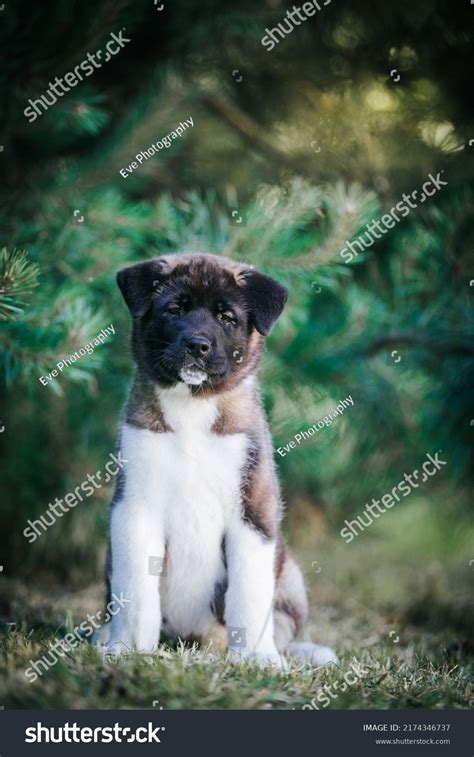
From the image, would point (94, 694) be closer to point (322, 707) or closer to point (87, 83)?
point (322, 707)

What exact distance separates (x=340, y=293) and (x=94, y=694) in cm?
310

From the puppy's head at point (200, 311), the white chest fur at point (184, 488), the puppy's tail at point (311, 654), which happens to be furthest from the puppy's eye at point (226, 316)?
the puppy's tail at point (311, 654)

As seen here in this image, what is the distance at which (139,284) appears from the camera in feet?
13.9

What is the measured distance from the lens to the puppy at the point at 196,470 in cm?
407

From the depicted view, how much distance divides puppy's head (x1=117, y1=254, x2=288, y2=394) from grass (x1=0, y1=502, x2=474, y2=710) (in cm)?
130

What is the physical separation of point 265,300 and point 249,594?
4.58 ft

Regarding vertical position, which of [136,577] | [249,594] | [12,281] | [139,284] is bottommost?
[249,594]

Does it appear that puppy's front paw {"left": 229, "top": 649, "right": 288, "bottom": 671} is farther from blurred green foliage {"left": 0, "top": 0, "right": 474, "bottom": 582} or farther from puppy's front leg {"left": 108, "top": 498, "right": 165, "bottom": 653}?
blurred green foliage {"left": 0, "top": 0, "right": 474, "bottom": 582}

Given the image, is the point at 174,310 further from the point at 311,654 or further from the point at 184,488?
the point at 311,654

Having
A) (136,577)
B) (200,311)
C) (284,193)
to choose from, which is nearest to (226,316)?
(200,311)

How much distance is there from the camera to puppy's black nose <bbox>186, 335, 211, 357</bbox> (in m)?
4.02

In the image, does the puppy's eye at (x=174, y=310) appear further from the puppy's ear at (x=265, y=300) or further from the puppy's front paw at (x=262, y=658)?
the puppy's front paw at (x=262, y=658)

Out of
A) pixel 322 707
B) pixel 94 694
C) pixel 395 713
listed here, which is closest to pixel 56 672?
pixel 94 694

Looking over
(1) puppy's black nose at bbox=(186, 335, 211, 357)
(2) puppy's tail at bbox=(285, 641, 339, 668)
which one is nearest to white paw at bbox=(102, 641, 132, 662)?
(2) puppy's tail at bbox=(285, 641, 339, 668)
